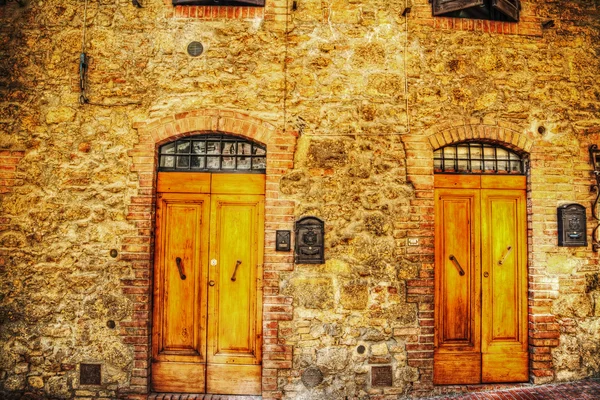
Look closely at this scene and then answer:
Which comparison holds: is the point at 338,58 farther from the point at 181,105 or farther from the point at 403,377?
the point at 403,377

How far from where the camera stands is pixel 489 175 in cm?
478

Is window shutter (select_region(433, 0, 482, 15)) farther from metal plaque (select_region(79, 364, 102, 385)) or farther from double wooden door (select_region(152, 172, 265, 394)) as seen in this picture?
metal plaque (select_region(79, 364, 102, 385))

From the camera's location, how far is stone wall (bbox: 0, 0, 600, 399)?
4.41 metres

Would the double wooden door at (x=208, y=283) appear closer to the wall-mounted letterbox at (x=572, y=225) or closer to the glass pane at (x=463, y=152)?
the glass pane at (x=463, y=152)

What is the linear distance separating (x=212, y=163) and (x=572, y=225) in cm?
444

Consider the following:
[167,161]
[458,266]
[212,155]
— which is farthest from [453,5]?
[167,161]

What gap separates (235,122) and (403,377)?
3.55 metres

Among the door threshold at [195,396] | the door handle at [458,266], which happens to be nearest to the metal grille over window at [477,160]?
the door handle at [458,266]

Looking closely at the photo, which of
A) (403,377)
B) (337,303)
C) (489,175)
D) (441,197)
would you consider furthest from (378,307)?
(489,175)

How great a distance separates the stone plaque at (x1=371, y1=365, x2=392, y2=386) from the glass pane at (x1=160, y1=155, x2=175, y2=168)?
11.1 feet

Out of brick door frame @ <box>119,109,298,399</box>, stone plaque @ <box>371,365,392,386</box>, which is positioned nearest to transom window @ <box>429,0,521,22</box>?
brick door frame @ <box>119,109,298,399</box>

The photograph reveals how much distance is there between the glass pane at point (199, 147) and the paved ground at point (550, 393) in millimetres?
3998

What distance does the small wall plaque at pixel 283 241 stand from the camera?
14.5ft

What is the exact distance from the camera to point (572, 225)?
15.3ft
